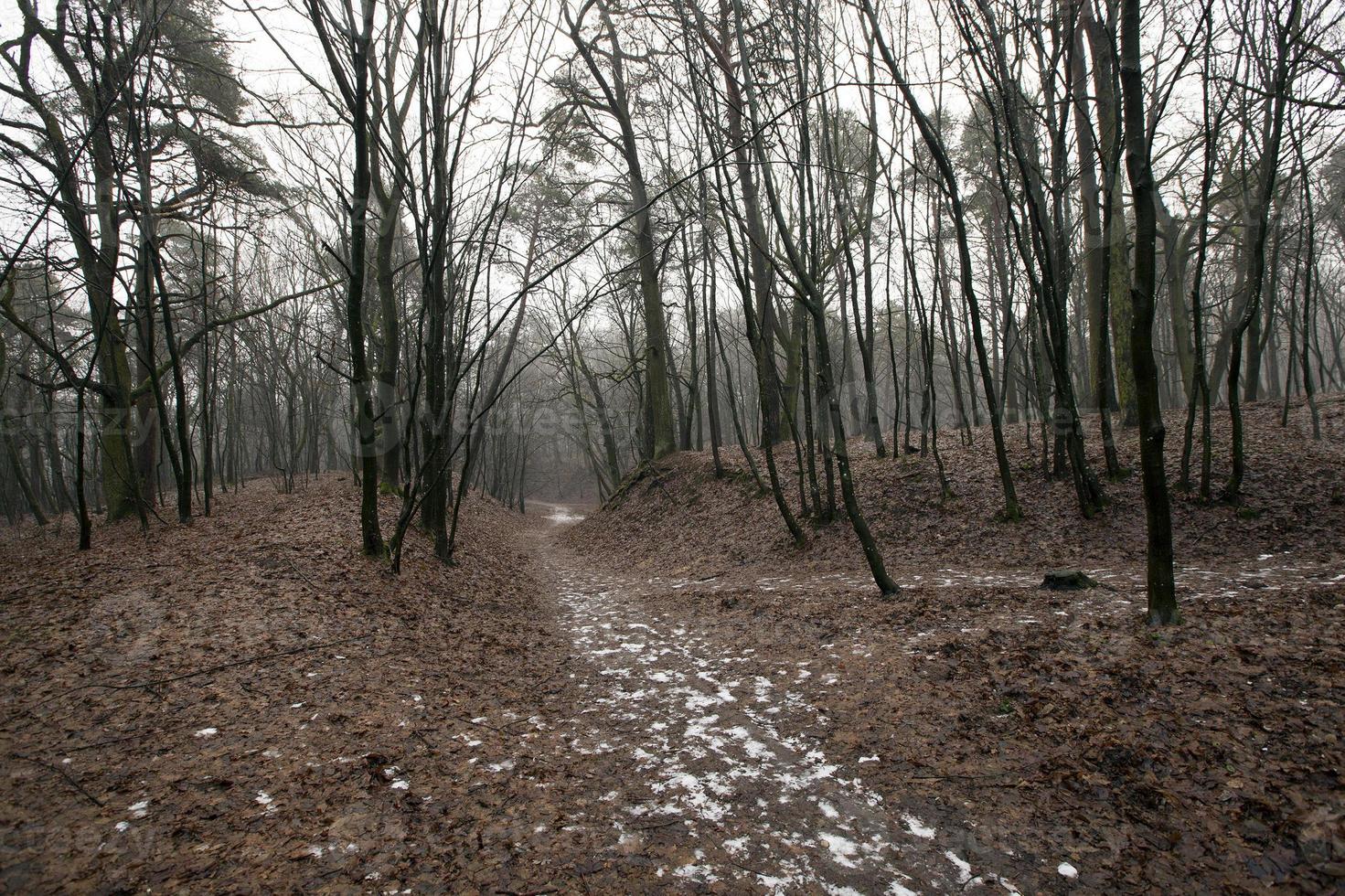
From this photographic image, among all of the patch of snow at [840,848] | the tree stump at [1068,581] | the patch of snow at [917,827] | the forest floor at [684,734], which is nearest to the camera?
the forest floor at [684,734]

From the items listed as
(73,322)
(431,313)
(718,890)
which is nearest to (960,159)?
(431,313)

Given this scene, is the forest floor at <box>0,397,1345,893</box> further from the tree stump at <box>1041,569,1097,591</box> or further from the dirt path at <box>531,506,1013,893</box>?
the tree stump at <box>1041,569,1097,591</box>

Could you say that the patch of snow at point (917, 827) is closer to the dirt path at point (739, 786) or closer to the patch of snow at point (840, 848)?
the dirt path at point (739, 786)

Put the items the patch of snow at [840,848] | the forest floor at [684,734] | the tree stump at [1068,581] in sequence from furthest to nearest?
1. the tree stump at [1068,581]
2. the patch of snow at [840,848]
3. the forest floor at [684,734]

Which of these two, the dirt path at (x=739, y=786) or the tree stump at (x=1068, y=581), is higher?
the tree stump at (x=1068, y=581)

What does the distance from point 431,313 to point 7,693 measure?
430cm

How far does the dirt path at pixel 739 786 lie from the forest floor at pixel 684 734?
1cm

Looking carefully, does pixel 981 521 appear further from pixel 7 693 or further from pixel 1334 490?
pixel 7 693

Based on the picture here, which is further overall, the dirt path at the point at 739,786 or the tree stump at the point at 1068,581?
the tree stump at the point at 1068,581

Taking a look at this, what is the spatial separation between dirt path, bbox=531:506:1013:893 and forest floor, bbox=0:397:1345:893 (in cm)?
1

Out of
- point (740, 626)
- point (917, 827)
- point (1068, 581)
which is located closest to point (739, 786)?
point (917, 827)

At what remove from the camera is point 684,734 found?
3324mm

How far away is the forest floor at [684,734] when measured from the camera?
2092 millimetres

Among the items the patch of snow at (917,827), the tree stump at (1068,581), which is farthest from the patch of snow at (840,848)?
the tree stump at (1068,581)
